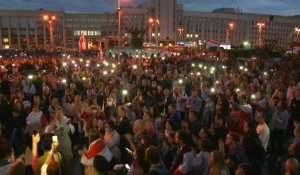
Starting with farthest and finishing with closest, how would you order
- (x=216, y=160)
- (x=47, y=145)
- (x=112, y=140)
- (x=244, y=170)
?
(x=112, y=140) → (x=47, y=145) → (x=216, y=160) → (x=244, y=170)

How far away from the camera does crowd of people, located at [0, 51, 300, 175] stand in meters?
5.08

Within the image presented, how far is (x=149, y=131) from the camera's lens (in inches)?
257

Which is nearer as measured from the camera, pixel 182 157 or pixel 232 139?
pixel 182 157

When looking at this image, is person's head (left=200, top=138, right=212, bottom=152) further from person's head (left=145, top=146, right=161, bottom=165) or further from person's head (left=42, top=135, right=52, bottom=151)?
person's head (left=42, top=135, right=52, bottom=151)

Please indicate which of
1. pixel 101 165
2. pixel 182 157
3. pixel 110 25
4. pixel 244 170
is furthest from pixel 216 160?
pixel 110 25

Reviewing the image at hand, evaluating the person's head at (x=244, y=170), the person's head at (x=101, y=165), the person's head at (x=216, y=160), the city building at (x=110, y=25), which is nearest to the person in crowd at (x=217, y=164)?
the person's head at (x=216, y=160)

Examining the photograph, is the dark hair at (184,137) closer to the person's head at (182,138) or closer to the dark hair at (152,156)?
the person's head at (182,138)

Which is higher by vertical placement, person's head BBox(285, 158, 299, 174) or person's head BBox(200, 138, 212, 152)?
person's head BBox(200, 138, 212, 152)

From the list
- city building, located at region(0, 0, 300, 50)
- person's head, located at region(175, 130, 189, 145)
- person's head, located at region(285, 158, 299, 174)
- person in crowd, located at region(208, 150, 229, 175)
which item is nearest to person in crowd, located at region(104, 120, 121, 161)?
person's head, located at region(175, 130, 189, 145)

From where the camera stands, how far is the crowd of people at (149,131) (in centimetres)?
508

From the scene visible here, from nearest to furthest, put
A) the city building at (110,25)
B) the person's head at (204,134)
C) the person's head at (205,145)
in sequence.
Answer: the person's head at (205,145) < the person's head at (204,134) < the city building at (110,25)

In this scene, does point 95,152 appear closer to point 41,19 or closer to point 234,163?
point 234,163

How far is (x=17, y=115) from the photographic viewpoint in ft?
28.7

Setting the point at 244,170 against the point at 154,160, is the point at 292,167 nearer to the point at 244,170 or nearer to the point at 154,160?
the point at 244,170
